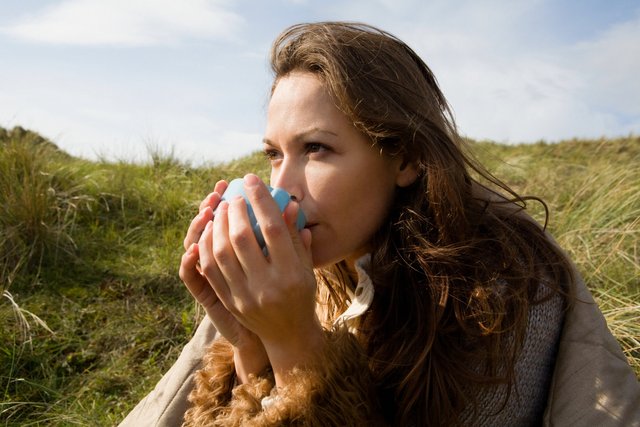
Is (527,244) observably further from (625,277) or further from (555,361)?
(625,277)

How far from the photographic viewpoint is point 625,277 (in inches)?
139

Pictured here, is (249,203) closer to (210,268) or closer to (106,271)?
(210,268)

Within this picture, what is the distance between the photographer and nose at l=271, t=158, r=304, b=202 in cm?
203

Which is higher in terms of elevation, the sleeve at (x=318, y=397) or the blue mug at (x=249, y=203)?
the blue mug at (x=249, y=203)

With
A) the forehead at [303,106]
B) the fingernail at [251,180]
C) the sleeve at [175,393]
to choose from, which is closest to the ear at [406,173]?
the forehead at [303,106]

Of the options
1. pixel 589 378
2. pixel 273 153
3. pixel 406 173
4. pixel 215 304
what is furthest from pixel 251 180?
pixel 589 378

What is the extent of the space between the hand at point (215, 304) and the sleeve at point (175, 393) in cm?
42

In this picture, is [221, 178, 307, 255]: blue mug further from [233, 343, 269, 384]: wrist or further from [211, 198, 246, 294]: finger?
[233, 343, 269, 384]: wrist

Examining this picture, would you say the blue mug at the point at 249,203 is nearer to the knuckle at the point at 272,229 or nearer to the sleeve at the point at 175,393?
the knuckle at the point at 272,229

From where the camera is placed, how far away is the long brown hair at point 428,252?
189 centimetres

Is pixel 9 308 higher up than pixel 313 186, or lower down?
lower down

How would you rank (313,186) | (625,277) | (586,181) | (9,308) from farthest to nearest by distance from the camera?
(586,181) → (9,308) → (625,277) → (313,186)

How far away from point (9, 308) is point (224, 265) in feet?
8.56

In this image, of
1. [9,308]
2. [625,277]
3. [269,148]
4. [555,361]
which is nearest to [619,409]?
[555,361]
